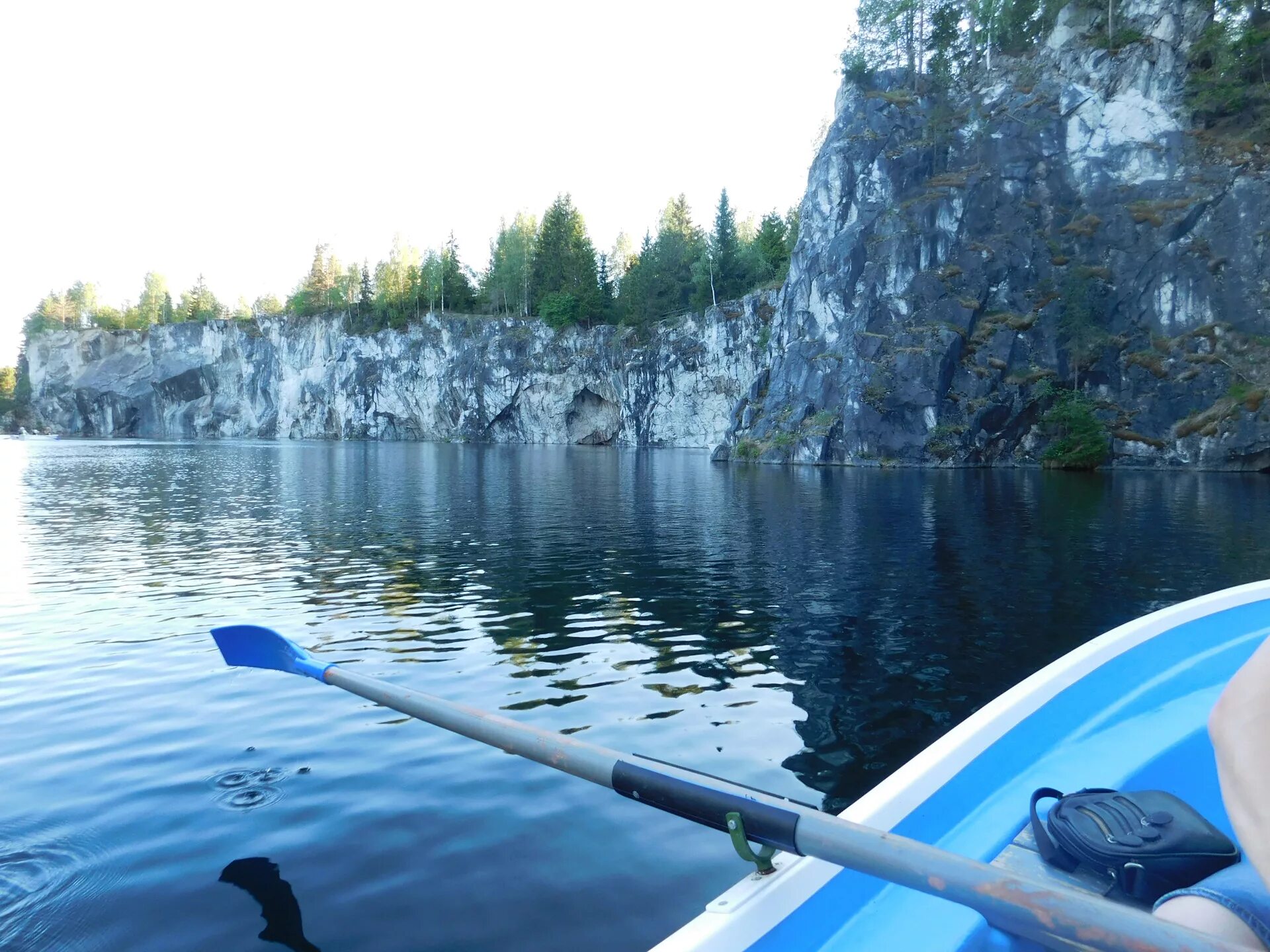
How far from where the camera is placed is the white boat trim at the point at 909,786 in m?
2.27

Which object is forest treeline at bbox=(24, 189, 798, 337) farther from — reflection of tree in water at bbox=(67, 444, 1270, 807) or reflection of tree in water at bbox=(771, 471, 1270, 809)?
reflection of tree in water at bbox=(771, 471, 1270, 809)

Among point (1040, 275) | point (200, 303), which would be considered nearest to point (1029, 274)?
point (1040, 275)

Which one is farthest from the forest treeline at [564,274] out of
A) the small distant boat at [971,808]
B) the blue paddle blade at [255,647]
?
the small distant boat at [971,808]

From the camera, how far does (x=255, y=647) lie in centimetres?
682

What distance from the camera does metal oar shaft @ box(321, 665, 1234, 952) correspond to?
1923 millimetres

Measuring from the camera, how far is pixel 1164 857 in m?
2.59

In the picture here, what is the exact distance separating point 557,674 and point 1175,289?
171 ft

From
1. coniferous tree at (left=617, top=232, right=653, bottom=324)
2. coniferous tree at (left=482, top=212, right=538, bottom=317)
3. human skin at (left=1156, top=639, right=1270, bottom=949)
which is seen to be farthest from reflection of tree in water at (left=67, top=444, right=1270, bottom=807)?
coniferous tree at (left=482, top=212, right=538, bottom=317)

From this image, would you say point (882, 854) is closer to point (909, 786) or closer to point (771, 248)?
point (909, 786)

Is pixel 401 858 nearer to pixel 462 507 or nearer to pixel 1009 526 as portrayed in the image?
pixel 1009 526

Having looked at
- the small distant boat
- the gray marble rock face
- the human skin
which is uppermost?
the gray marble rock face

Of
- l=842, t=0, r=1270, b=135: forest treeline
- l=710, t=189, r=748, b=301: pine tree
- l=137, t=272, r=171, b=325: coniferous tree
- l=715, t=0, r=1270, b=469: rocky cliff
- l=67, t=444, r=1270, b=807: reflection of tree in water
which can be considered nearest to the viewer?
l=67, t=444, r=1270, b=807: reflection of tree in water

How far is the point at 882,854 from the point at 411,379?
364 feet

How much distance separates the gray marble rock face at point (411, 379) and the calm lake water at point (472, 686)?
6772 cm
